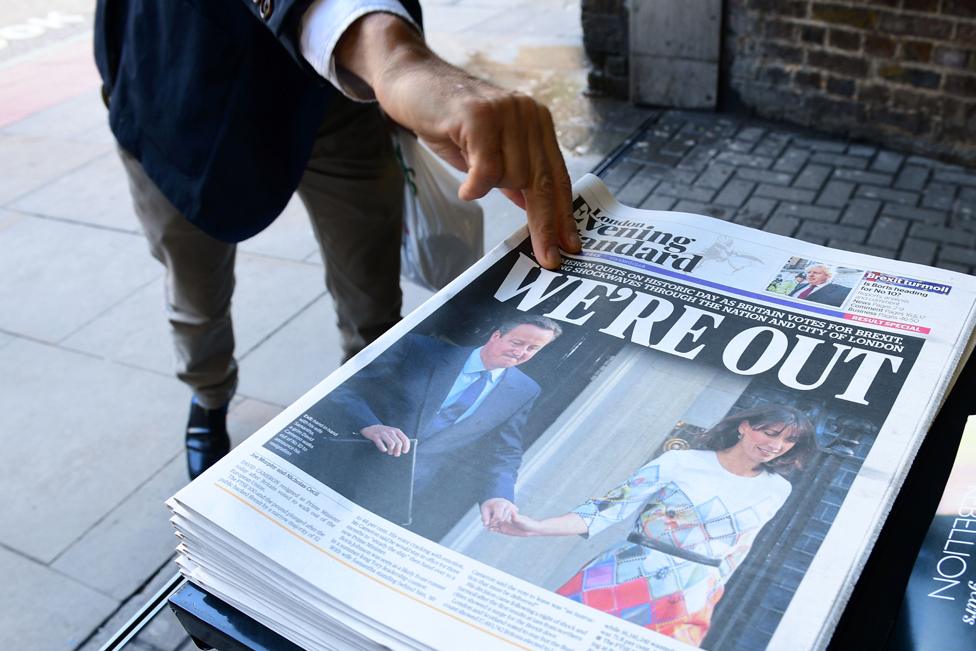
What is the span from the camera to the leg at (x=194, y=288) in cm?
161

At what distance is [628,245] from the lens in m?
0.97

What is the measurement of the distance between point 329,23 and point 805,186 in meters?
2.50

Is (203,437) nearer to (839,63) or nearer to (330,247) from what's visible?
(330,247)

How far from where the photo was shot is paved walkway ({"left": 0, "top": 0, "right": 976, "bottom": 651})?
201 cm

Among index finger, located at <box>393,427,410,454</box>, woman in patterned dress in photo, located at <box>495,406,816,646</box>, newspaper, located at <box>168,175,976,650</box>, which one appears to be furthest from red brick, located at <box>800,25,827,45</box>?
index finger, located at <box>393,427,410,454</box>

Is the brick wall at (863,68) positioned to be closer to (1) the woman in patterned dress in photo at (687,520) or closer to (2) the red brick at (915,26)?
(2) the red brick at (915,26)

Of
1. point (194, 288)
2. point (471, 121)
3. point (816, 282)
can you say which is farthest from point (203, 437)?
point (816, 282)

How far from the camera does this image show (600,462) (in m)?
0.73

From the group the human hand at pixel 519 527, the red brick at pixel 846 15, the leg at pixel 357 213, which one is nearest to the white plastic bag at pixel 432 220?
the leg at pixel 357 213

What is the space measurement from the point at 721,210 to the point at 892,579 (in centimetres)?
241

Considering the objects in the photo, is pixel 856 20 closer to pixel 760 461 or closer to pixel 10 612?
pixel 760 461

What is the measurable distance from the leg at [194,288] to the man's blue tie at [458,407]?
100cm

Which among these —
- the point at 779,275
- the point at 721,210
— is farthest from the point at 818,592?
the point at 721,210

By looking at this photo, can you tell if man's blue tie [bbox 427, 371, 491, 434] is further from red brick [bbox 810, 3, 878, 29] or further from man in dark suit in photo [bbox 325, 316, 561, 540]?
red brick [bbox 810, 3, 878, 29]
